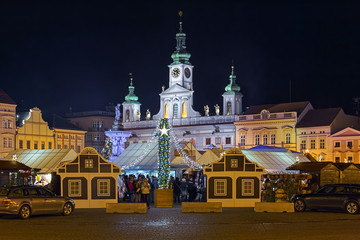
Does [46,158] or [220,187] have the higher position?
[46,158]

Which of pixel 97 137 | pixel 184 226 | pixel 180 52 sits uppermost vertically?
pixel 180 52

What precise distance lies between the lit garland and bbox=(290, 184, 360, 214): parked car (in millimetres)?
8803

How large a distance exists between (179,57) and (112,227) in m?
72.3

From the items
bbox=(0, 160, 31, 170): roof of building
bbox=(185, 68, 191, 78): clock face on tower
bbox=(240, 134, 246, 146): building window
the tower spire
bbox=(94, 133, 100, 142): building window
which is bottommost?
bbox=(0, 160, 31, 170): roof of building

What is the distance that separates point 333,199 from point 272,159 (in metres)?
21.5

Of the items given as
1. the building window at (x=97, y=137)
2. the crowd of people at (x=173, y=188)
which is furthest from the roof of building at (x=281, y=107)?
the crowd of people at (x=173, y=188)

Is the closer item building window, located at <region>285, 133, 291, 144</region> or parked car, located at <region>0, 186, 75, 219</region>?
parked car, located at <region>0, 186, 75, 219</region>

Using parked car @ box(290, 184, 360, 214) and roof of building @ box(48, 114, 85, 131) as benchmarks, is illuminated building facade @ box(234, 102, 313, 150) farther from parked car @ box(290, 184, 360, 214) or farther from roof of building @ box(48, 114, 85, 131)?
parked car @ box(290, 184, 360, 214)

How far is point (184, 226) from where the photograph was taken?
20.8m

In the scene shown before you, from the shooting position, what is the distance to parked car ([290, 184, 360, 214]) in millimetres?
26141

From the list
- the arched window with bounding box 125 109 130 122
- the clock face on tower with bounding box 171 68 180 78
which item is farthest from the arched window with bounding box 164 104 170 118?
the arched window with bounding box 125 109 130 122

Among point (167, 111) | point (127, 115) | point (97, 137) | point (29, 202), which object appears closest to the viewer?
point (29, 202)

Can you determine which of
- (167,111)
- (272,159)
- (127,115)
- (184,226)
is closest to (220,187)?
(184,226)

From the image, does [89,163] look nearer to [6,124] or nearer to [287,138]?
[6,124]
